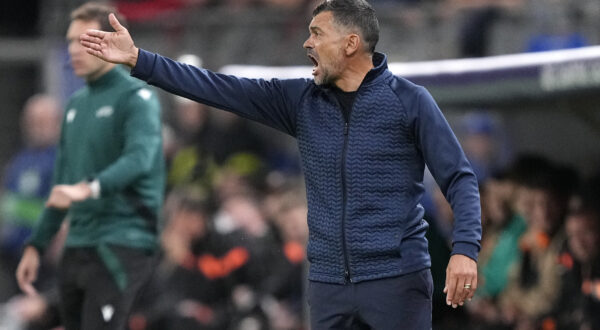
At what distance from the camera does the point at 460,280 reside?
501cm

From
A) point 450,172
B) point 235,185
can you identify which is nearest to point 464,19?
point 235,185

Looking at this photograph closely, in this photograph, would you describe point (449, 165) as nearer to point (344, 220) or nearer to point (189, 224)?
point (344, 220)

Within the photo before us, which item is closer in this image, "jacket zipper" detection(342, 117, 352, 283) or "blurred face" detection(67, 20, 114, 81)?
"jacket zipper" detection(342, 117, 352, 283)

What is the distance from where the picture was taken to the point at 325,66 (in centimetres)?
536

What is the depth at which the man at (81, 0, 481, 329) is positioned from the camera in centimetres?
524

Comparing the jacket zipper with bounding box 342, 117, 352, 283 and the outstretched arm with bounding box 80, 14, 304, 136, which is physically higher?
the outstretched arm with bounding box 80, 14, 304, 136

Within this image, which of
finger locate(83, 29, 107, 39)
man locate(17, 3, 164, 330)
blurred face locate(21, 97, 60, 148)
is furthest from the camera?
blurred face locate(21, 97, 60, 148)

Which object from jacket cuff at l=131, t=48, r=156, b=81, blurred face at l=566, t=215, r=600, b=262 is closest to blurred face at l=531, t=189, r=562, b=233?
blurred face at l=566, t=215, r=600, b=262

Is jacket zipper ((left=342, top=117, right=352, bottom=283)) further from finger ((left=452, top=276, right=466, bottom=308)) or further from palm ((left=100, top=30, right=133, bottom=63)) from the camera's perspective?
palm ((left=100, top=30, right=133, bottom=63))

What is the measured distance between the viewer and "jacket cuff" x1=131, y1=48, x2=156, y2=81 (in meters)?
5.31

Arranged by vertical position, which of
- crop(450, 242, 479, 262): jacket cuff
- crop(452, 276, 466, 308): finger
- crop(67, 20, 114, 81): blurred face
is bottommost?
crop(452, 276, 466, 308): finger

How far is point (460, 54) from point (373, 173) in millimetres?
4595

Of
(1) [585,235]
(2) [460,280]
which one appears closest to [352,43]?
(2) [460,280]

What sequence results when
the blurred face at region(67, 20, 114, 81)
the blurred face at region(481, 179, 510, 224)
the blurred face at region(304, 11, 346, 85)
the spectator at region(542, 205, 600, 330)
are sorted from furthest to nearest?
the blurred face at region(481, 179, 510, 224), the spectator at region(542, 205, 600, 330), the blurred face at region(67, 20, 114, 81), the blurred face at region(304, 11, 346, 85)
